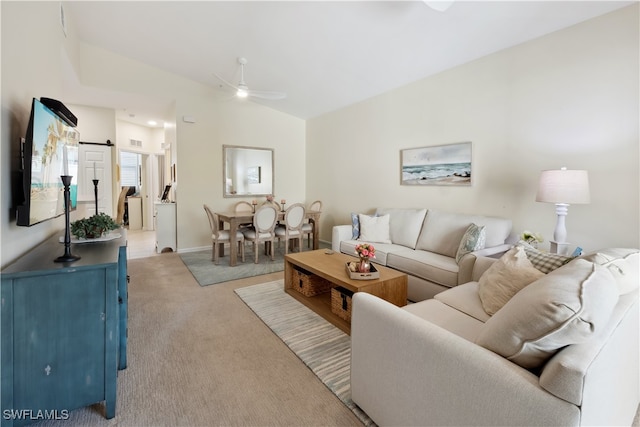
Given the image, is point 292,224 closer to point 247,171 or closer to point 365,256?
point 247,171

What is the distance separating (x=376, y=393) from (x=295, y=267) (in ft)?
6.62

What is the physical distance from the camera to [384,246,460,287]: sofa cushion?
2789mm

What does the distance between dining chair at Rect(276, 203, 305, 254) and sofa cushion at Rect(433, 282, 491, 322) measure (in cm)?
303

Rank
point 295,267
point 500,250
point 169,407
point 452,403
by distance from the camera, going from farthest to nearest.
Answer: point 295,267 < point 500,250 < point 169,407 < point 452,403

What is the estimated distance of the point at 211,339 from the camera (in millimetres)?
2385

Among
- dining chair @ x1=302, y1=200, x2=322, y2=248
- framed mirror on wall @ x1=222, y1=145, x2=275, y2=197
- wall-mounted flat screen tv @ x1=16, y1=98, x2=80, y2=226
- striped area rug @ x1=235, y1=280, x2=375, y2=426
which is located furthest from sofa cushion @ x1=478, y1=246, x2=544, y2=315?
framed mirror on wall @ x1=222, y1=145, x2=275, y2=197

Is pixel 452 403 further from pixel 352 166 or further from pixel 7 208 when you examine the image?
pixel 352 166

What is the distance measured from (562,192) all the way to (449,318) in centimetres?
164

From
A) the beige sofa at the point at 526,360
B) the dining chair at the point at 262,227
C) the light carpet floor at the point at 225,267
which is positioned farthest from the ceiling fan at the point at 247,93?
the beige sofa at the point at 526,360

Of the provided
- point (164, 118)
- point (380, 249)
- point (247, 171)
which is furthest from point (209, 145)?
point (380, 249)

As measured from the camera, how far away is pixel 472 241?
2957 millimetres

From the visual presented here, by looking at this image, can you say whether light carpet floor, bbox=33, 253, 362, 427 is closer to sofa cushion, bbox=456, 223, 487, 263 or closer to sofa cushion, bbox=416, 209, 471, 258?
sofa cushion, bbox=456, 223, 487, 263

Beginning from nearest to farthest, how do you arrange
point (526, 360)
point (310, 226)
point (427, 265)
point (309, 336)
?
point (526, 360) → point (309, 336) → point (427, 265) → point (310, 226)

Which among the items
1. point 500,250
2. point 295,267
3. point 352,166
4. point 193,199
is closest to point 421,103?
point 352,166
